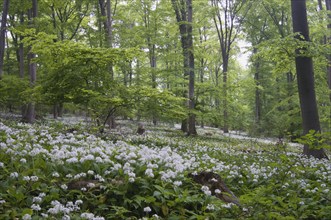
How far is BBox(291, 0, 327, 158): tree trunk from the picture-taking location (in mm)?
10797

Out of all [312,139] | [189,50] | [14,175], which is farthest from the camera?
[189,50]

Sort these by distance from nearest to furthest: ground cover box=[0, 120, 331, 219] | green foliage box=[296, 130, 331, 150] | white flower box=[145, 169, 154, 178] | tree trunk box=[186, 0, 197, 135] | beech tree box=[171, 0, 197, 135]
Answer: ground cover box=[0, 120, 331, 219]
green foliage box=[296, 130, 331, 150]
white flower box=[145, 169, 154, 178]
beech tree box=[171, 0, 197, 135]
tree trunk box=[186, 0, 197, 135]

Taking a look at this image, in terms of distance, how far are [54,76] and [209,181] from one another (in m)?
7.13

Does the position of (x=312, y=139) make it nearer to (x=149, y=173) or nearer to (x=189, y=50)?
(x=149, y=173)

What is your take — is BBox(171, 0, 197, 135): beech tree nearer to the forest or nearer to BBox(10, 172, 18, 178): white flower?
the forest

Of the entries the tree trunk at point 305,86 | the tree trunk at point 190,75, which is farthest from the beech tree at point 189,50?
the tree trunk at point 305,86

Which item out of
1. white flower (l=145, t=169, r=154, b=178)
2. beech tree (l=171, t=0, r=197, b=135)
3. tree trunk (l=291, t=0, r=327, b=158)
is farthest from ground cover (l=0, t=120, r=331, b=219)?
beech tree (l=171, t=0, r=197, b=135)

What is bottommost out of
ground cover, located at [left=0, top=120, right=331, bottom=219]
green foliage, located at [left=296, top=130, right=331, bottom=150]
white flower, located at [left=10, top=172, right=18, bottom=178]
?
ground cover, located at [left=0, top=120, right=331, bottom=219]

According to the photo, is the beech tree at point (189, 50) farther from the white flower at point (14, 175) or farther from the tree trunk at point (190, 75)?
the white flower at point (14, 175)

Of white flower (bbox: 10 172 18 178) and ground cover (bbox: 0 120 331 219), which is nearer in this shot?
ground cover (bbox: 0 120 331 219)

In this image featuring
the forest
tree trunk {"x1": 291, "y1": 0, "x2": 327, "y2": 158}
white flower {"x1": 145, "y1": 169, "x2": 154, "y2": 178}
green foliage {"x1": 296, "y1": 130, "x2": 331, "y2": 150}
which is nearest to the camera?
the forest

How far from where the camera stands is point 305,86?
11039 millimetres

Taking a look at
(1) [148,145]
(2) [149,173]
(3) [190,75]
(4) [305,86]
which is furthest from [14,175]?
(3) [190,75]

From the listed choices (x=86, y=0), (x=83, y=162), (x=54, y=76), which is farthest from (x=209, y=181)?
(x=86, y=0)
